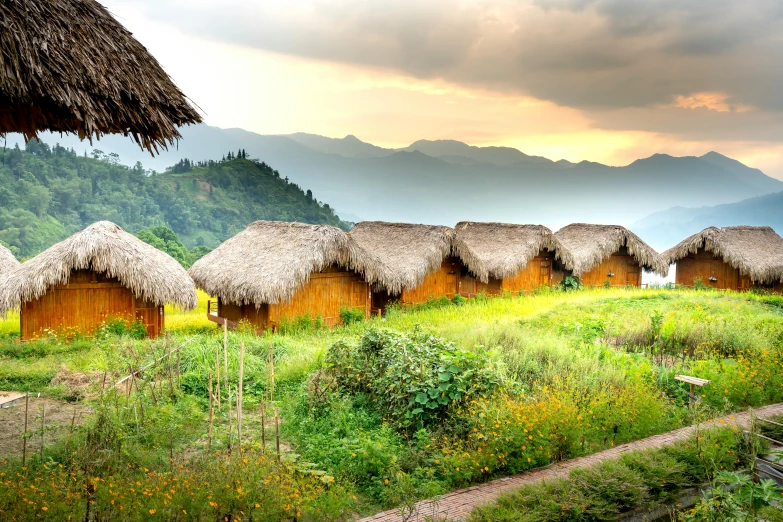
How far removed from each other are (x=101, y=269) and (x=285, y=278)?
4.38 m

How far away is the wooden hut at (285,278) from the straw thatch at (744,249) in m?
15.6

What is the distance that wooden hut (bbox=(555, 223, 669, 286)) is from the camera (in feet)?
81.1

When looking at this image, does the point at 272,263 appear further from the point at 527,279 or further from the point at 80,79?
the point at 527,279

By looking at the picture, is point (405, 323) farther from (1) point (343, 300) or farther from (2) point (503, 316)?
(1) point (343, 300)

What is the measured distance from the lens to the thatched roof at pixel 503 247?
2125cm

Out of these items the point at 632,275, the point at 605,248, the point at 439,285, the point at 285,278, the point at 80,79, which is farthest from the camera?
the point at 632,275

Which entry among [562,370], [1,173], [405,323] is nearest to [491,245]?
[405,323]

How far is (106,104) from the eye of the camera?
5.21 metres

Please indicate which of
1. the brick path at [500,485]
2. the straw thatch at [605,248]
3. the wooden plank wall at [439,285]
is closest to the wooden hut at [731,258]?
the straw thatch at [605,248]

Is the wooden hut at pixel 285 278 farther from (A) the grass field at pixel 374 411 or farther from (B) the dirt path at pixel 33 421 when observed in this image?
(B) the dirt path at pixel 33 421

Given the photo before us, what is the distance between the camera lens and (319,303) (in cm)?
1683

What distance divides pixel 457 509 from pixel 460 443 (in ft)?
3.16

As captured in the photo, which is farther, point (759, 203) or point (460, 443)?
point (759, 203)

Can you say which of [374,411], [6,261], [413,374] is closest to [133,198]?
[6,261]
